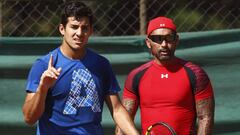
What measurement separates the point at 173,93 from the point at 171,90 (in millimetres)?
29

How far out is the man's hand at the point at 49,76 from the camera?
4.11 m

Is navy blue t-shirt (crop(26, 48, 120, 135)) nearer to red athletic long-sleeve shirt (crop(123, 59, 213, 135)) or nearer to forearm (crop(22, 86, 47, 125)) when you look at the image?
forearm (crop(22, 86, 47, 125))

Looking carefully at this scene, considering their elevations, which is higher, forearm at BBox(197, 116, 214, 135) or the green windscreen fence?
the green windscreen fence

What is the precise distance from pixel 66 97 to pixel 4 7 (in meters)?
2.55

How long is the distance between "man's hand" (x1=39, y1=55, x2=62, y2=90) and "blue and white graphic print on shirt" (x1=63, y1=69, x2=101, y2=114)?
0.89ft

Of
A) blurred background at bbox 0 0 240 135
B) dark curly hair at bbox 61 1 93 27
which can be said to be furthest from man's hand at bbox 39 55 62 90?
blurred background at bbox 0 0 240 135

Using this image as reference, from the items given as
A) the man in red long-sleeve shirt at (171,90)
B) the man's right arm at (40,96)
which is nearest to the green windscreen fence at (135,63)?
the man in red long-sleeve shirt at (171,90)

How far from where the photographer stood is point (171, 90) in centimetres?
524

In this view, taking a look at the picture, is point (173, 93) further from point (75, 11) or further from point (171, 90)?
point (75, 11)

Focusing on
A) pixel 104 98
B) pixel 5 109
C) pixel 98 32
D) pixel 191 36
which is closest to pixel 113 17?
pixel 98 32

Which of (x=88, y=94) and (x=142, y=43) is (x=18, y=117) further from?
(x=88, y=94)

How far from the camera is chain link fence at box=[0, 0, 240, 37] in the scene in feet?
22.3

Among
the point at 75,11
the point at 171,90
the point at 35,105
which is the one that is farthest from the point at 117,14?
the point at 35,105

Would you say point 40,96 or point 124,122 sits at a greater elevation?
point 40,96
